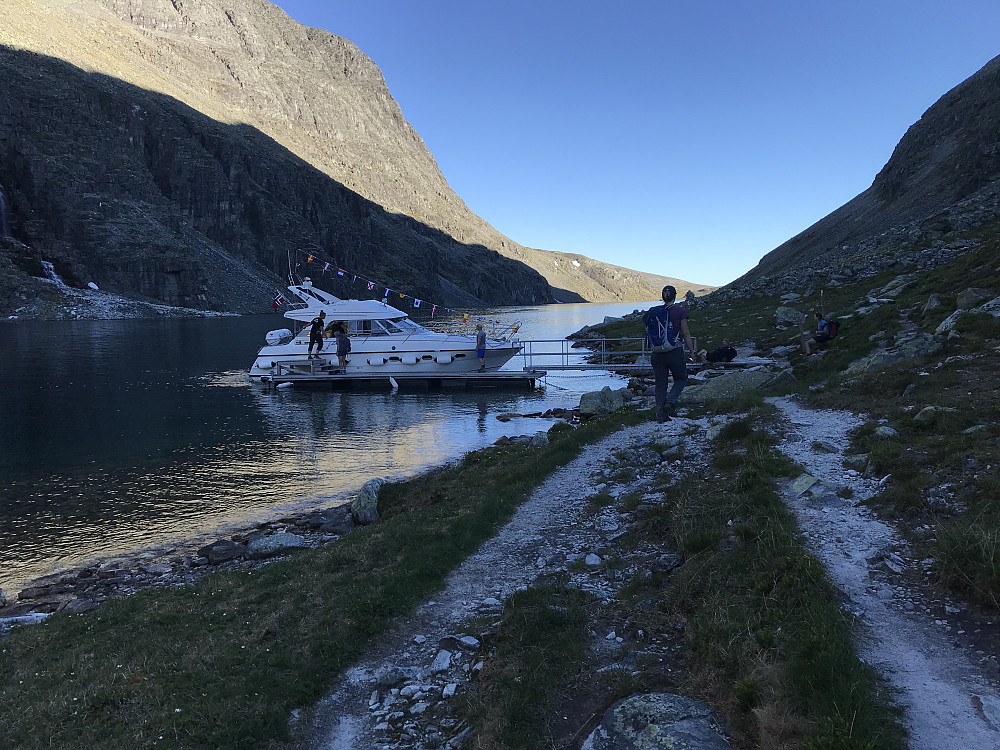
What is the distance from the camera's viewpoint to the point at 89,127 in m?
143

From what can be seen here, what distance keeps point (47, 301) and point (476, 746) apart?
131202 millimetres

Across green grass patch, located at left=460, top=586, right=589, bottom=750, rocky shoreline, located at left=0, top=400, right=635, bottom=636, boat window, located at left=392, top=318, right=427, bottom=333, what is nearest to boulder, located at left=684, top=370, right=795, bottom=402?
rocky shoreline, located at left=0, top=400, right=635, bottom=636

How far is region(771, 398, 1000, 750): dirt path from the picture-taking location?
388cm

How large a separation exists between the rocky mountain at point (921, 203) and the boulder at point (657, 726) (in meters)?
40.2

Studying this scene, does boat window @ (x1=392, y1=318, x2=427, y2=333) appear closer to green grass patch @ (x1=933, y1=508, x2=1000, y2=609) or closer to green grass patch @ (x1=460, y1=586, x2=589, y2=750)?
green grass patch @ (x1=460, y1=586, x2=589, y2=750)

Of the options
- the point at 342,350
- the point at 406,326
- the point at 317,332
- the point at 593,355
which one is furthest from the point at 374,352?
the point at 593,355

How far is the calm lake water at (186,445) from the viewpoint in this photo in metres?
15.1

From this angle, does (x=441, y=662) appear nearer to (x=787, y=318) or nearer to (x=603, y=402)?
(x=603, y=402)

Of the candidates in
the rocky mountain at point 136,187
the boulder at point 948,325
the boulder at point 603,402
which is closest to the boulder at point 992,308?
the boulder at point 948,325

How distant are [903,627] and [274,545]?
11457mm

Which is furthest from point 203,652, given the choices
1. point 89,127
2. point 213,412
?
point 89,127

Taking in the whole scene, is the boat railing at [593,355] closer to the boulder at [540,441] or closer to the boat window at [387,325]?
the boulder at [540,441]

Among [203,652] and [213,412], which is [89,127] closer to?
[213,412]

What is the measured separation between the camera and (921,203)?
63438 mm
